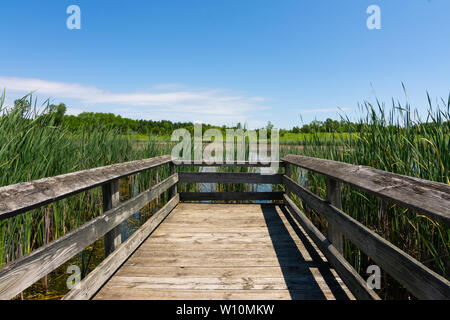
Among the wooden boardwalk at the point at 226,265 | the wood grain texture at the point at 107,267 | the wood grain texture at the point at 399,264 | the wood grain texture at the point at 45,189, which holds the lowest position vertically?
the wooden boardwalk at the point at 226,265

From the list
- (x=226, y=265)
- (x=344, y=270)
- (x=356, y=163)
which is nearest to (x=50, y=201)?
(x=226, y=265)

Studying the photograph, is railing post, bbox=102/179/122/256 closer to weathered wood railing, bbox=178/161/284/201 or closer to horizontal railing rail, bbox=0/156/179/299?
horizontal railing rail, bbox=0/156/179/299

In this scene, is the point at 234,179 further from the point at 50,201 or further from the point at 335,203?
the point at 50,201

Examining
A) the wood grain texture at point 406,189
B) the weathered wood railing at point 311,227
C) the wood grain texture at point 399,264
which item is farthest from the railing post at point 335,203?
the wood grain texture at point 406,189

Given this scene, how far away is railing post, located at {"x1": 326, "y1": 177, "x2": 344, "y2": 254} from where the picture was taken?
2482 millimetres

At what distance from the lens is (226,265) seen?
8.87 feet

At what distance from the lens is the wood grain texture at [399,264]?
3.94 feet

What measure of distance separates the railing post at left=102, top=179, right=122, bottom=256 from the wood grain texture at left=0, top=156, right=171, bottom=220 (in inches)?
5.0

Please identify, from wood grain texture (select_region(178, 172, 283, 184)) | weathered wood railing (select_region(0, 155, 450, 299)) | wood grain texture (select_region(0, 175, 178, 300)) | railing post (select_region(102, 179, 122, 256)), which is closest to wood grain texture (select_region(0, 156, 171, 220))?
weathered wood railing (select_region(0, 155, 450, 299))

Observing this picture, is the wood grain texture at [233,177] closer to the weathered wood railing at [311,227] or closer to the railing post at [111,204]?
the weathered wood railing at [311,227]

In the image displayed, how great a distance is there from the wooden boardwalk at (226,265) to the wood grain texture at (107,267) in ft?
0.25

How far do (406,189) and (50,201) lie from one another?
1861mm
